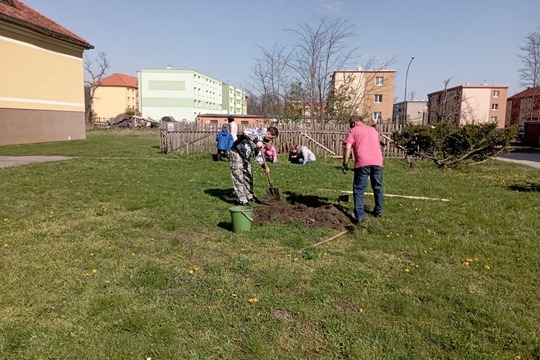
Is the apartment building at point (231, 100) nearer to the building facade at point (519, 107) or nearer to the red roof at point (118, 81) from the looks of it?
the red roof at point (118, 81)

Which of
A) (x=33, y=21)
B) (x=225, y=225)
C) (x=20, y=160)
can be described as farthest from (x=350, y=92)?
(x=33, y=21)

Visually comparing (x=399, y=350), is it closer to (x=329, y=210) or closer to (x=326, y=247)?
(x=326, y=247)

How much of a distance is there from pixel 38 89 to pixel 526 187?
977 inches

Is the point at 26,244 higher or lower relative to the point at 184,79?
lower

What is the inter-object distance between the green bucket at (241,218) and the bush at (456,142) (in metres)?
10.4

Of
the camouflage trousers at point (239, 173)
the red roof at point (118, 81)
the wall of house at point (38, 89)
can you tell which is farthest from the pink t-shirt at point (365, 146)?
the red roof at point (118, 81)

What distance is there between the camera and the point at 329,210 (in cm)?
647

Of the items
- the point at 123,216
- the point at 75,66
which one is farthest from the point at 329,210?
the point at 75,66

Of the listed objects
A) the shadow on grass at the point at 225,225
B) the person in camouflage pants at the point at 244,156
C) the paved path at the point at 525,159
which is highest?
the person in camouflage pants at the point at 244,156

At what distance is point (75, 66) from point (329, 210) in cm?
2607

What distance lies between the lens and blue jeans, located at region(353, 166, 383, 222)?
6.30m

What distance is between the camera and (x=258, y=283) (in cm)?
404

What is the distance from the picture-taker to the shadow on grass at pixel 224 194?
7871mm

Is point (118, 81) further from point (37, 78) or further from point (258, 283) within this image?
point (258, 283)
